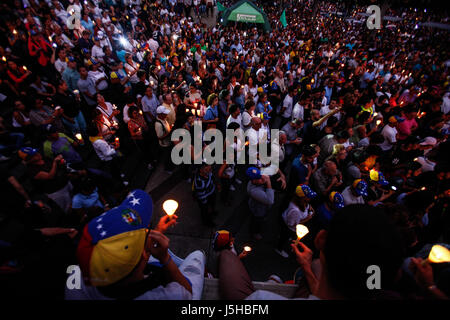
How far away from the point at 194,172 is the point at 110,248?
3777mm

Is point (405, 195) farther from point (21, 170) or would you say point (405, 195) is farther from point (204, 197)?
point (21, 170)

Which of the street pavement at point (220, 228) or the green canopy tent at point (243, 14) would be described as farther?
the green canopy tent at point (243, 14)

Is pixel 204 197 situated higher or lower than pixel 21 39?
lower

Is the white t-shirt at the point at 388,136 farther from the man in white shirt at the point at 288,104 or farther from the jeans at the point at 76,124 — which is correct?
the jeans at the point at 76,124

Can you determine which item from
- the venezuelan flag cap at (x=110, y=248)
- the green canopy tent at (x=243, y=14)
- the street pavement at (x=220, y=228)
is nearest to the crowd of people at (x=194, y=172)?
the venezuelan flag cap at (x=110, y=248)

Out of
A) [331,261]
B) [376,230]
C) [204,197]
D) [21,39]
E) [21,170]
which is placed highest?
[21,39]

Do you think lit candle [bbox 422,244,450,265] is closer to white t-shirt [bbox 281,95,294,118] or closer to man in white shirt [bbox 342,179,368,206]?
man in white shirt [bbox 342,179,368,206]

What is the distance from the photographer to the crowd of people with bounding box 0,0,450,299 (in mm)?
1295

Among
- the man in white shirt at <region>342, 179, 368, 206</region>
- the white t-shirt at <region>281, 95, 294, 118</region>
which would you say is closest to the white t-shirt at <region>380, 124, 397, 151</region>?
the white t-shirt at <region>281, 95, 294, 118</region>

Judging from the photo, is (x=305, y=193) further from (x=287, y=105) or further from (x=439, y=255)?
(x=287, y=105)

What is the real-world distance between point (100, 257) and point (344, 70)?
43.4 feet

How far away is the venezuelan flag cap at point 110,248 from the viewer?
121cm

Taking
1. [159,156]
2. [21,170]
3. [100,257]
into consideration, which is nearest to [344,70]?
[159,156]
